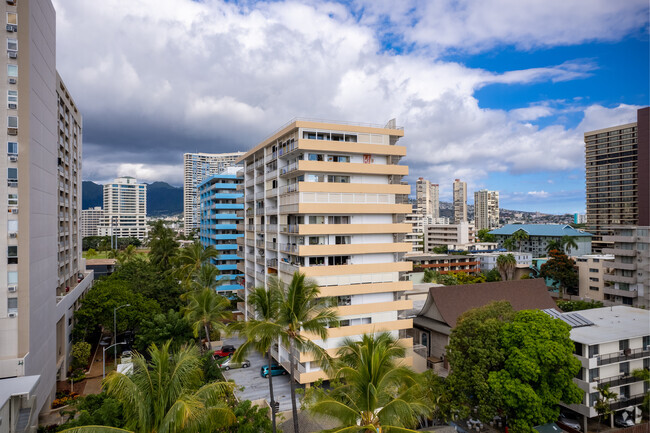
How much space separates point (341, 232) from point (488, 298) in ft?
65.7

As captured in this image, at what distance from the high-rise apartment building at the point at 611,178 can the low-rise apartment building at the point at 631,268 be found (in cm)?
5964

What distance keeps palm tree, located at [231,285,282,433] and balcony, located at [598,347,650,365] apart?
23.0 m

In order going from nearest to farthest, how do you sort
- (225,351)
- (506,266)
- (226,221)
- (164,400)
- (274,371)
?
(164,400) → (274,371) → (225,351) → (226,221) → (506,266)

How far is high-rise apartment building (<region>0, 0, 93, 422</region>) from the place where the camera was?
927 inches

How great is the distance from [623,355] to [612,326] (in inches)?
105

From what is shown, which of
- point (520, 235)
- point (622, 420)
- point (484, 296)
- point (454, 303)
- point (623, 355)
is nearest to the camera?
point (622, 420)

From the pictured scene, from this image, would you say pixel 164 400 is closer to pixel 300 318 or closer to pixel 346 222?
pixel 300 318

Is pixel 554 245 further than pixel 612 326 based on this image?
Yes

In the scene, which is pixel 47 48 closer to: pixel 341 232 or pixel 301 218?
pixel 301 218

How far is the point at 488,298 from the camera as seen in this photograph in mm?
40875

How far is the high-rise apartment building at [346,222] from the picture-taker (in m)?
31.7

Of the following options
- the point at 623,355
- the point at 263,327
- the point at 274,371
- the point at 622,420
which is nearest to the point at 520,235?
the point at 623,355

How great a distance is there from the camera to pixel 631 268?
56656 millimetres

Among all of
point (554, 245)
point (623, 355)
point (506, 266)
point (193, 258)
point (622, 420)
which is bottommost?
point (622, 420)
